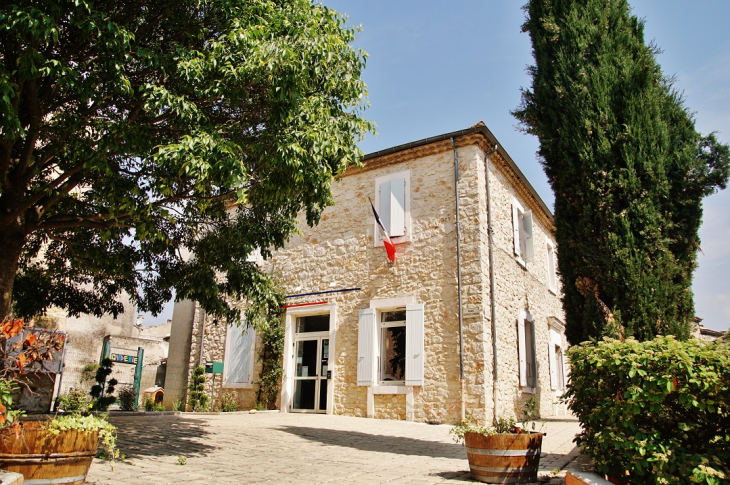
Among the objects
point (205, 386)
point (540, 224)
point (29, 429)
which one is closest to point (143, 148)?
point (29, 429)

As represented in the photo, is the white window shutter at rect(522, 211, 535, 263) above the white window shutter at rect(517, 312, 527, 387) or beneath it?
above

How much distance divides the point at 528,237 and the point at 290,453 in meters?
8.74

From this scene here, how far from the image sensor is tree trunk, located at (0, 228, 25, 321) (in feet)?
18.1

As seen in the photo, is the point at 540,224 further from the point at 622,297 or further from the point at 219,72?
the point at 219,72

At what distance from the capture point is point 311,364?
11.8 metres

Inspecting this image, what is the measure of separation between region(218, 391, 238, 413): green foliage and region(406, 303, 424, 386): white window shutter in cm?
469

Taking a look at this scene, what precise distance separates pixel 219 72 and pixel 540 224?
1193 cm

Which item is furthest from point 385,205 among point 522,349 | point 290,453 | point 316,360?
point 290,453

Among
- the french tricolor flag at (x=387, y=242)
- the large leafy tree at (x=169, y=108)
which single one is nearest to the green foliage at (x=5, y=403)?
the large leafy tree at (x=169, y=108)

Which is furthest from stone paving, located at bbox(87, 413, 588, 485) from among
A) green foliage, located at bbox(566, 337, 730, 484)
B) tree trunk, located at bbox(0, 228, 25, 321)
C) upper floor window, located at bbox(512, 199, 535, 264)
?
upper floor window, located at bbox(512, 199, 535, 264)

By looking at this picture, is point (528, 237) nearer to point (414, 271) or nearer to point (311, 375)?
point (414, 271)

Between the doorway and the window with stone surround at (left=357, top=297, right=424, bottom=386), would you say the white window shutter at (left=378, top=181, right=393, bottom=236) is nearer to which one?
the window with stone surround at (left=357, top=297, right=424, bottom=386)

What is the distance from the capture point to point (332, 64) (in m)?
6.00

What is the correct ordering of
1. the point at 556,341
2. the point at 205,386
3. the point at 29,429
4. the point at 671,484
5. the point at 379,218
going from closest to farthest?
1. the point at 671,484
2. the point at 29,429
3. the point at 379,218
4. the point at 205,386
5. the point at 556,341
